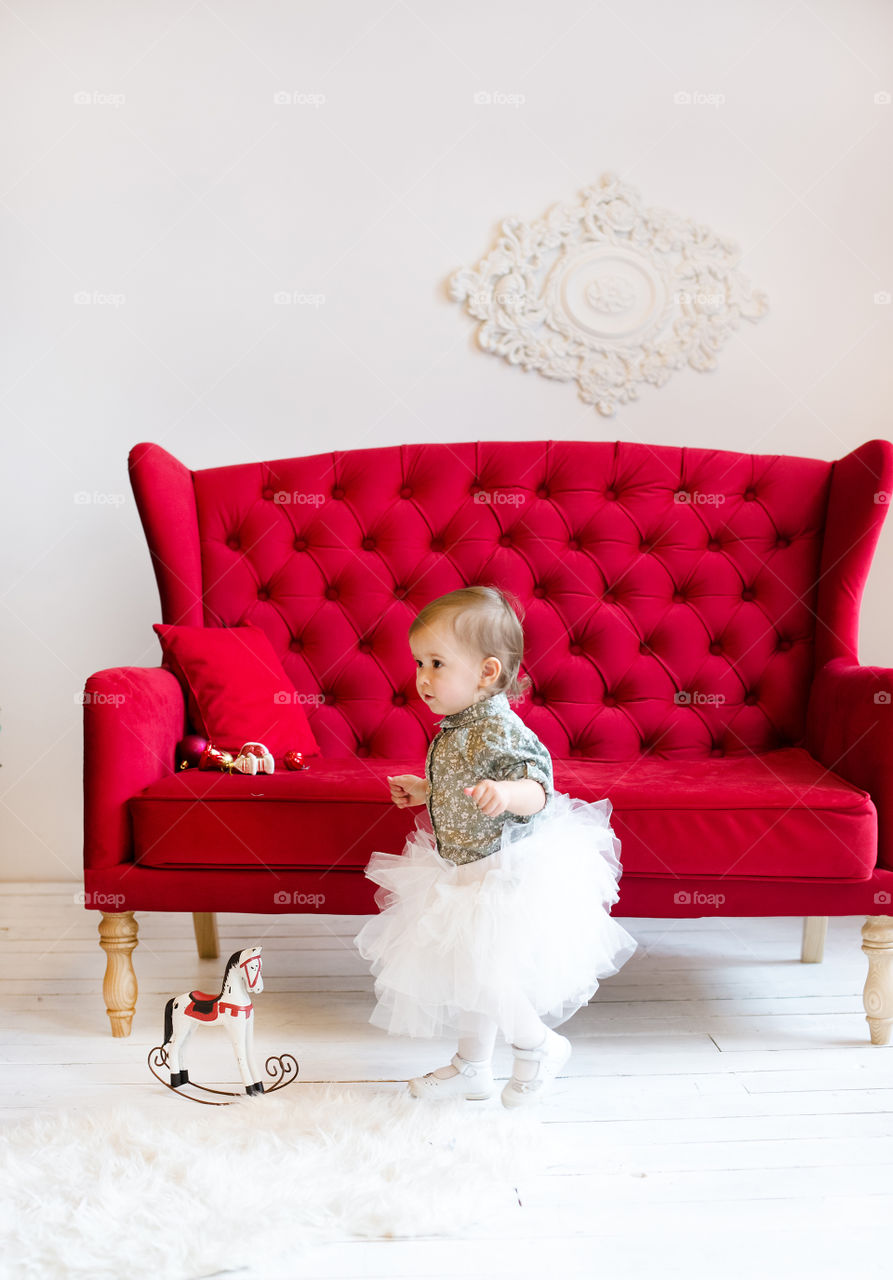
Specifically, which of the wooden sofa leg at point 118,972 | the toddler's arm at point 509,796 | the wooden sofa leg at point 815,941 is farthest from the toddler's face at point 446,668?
the wooden sofa leg at point 815,941

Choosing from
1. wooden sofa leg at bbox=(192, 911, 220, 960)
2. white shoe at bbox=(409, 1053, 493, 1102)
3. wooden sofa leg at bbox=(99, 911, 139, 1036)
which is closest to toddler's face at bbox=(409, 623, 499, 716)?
white shoe at bbox=(409, 1053, 493, 1102)

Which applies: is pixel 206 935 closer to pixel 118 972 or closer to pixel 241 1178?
pixel 118 972

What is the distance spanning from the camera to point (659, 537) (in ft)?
7.45

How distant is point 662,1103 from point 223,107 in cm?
248

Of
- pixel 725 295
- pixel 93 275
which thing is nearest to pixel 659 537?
pixel 725 295

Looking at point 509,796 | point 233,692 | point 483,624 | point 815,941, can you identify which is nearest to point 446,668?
point 483,624

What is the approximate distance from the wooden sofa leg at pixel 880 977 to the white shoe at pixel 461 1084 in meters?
0.67

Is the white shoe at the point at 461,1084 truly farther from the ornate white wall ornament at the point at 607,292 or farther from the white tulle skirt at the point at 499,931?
the ornate white wall ornament at the point at 607,292

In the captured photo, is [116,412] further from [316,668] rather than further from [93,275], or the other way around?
[316,668]

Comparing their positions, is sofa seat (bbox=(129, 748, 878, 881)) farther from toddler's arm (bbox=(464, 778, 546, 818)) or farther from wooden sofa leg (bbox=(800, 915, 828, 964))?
wooden sofa leg (bbox=(800, 915, 828, 964))

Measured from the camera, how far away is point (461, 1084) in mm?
1523

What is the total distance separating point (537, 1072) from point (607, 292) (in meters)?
1.89

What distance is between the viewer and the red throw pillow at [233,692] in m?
A: 1.99

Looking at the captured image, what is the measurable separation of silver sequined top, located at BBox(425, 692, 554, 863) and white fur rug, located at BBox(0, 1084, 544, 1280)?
1.24ft
